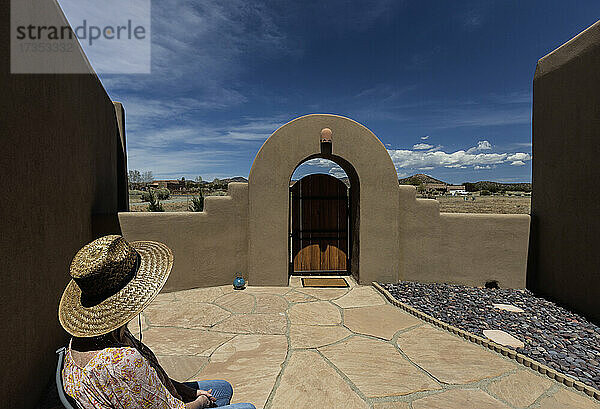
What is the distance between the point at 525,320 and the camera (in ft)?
16.9

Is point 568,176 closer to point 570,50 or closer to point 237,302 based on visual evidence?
point 570,50

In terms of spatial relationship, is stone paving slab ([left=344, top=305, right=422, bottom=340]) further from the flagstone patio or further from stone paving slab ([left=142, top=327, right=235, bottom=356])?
stone paving slab ([left=142, top=327, right=235, bottom=356])

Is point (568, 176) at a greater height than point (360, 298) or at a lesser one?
greater

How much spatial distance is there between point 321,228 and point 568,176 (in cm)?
538

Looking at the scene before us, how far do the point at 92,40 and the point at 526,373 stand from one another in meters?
7.94

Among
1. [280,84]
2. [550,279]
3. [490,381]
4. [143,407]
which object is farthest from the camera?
[280,84]

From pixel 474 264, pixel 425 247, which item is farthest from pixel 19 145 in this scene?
pixel 474 264

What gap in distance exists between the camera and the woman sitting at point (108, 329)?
142 cm

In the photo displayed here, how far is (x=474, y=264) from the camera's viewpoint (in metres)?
7.11

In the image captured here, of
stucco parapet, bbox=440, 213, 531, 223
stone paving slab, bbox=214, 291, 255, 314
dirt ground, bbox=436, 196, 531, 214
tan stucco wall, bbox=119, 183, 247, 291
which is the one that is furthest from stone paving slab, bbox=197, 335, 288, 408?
dirt ground, bbox=436, 196, 531, 214

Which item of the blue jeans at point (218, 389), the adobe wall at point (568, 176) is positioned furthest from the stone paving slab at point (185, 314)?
the adobe wall at point (568, 176)

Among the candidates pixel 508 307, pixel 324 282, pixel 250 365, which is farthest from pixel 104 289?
pixel 508 307

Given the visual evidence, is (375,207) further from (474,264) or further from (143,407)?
(143,407)

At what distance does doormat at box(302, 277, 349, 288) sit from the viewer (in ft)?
23.1
